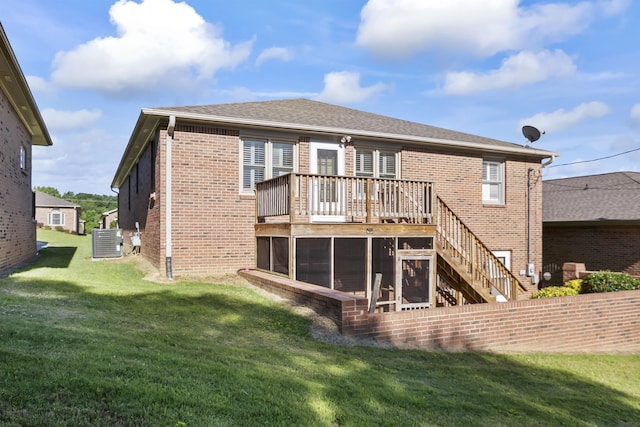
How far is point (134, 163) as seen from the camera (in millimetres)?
18281

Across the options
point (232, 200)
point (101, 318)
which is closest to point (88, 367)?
point (101, 318)

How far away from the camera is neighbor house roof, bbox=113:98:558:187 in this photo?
463 inches

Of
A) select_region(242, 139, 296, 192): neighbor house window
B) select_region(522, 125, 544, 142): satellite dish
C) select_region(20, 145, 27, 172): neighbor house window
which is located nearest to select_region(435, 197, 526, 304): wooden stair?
select_region(242, 139, 296, 192): neighbor house window

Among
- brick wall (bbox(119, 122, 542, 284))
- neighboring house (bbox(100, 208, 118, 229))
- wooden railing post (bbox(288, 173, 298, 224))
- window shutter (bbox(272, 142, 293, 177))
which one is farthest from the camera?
neighboring house (bbox(100, 208, 118, 229))

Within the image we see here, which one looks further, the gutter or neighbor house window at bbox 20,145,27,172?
neighbor house window at bbox 20,145,27,172

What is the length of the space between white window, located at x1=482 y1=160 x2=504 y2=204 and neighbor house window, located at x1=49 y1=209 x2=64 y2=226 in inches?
1846

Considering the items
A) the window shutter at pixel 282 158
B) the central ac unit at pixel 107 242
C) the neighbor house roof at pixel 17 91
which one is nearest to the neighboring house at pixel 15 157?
the neighbor house roof at pixel 17 91

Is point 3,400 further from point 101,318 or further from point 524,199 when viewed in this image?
point 524,199

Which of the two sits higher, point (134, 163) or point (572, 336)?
point (134, 163)

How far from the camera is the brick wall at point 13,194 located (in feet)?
35.2

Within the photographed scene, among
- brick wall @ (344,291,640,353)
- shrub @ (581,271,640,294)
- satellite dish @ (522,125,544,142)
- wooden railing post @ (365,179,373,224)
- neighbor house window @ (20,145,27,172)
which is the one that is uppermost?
satellite dish @ (522,125,544,142)

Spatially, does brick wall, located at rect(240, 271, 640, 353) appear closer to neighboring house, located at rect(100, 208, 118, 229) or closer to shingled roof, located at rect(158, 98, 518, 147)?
shingled roof, located at rect(158, 98, 518, 147)

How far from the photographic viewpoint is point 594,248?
720 inches

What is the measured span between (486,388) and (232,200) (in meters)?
7.93
